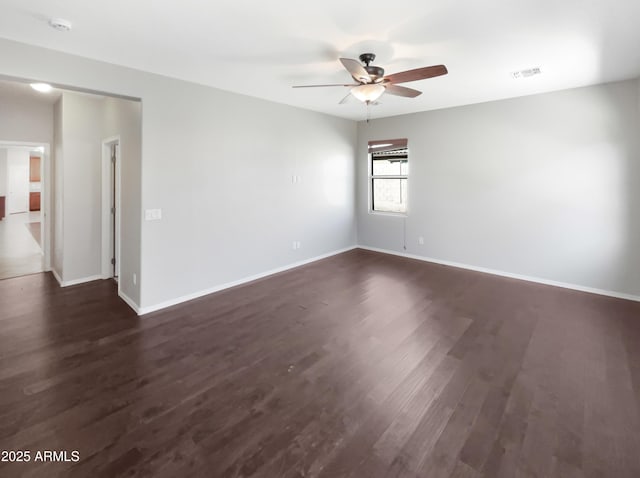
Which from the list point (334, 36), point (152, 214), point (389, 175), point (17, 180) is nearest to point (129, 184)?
point (152, 214)

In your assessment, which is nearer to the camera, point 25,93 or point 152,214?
point 152,214

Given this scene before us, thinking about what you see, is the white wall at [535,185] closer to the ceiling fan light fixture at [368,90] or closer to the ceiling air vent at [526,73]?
the ceiling air vent at [526,73]

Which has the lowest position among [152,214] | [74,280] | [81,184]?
[74,280]

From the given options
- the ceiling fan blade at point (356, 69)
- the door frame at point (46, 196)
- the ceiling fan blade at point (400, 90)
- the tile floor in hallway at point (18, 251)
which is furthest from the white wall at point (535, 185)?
the tile floor in hallway at point (18, 251)

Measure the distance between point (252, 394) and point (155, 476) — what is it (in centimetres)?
76

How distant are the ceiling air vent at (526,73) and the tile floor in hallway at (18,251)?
7374 mm

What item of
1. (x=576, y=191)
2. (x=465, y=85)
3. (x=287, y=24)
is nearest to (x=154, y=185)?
(x=287, y=24)

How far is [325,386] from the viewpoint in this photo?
238 cm

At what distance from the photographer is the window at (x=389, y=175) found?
6.14m

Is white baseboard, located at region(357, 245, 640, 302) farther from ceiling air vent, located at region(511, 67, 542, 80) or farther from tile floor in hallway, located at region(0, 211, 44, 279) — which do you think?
tile floor in hallway, located at region(0, 211, 44, 279)

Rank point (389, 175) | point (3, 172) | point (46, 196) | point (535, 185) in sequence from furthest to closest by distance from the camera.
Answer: point (3, 172) → point (389, 175) → point (46, 196) → point (535, 185)

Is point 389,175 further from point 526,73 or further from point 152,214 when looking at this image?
point 152,214

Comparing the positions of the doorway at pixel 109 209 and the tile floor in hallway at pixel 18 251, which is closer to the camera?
the doorway at pixel 109 209

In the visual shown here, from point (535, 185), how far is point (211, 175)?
14.9ft
